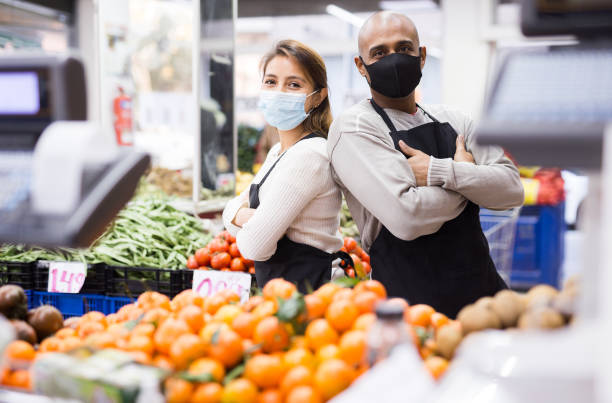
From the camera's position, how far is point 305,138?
8.80 feet

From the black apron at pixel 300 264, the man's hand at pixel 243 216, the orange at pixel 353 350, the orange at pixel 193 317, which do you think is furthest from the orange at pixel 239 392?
the man's hand at pixel 243 216

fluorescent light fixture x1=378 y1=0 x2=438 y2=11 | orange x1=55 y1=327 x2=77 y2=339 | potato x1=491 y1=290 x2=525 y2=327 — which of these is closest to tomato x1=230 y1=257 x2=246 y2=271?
orange x1=55 y1=327 x2=77 y2=339

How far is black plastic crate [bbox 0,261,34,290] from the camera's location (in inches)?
131

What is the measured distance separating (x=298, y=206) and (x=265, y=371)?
1.13m

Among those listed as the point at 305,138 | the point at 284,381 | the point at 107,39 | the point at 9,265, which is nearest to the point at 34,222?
the point at 284,381

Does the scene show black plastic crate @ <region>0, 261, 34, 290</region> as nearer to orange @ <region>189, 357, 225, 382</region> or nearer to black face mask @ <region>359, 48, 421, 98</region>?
black face mask @ <region>359, 48, 421, 98</region>

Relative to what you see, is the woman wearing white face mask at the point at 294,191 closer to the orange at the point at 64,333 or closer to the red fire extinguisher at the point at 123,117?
the orange at the point at 64,333

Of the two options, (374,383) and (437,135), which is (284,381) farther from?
(437,135)

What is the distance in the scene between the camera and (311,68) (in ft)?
9.05

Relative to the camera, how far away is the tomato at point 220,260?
136 inches

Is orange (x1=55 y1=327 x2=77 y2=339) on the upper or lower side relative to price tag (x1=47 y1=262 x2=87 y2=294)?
upper

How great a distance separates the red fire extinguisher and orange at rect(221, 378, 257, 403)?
13.1ft

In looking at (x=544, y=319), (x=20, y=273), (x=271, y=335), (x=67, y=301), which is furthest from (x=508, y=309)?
(x=20, y=273)

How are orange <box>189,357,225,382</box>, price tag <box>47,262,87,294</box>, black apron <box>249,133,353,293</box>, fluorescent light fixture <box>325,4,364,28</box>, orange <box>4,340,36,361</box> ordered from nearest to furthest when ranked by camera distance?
1. orange <box>189,357,225,382</box>
2. orange <box>4,340,36,361</box>
3. black apron <box>249,133,353,293</box>
4. price tag <box>47,262,87,294</box>
5. fluorescent light fixture <box>325,4,364,28</box>
